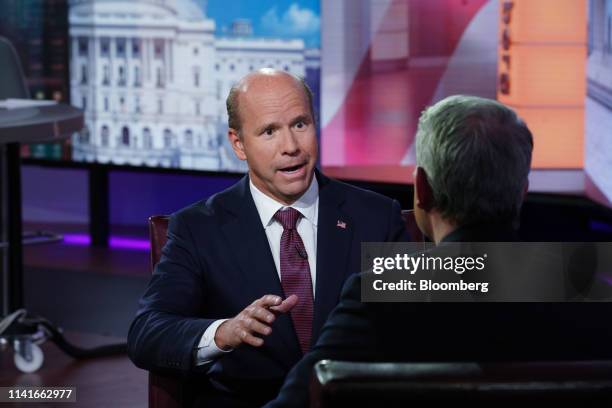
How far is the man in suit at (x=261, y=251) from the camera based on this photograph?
2.04 meters

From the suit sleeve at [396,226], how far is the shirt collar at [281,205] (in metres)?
0.15

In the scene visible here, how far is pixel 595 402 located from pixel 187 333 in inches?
37.8

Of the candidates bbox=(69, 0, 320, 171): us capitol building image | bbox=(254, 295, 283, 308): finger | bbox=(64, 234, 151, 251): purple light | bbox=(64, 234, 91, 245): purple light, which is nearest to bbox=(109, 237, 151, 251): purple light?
bbox=(64, 234, 151, 251): purple light

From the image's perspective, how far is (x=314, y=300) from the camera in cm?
210

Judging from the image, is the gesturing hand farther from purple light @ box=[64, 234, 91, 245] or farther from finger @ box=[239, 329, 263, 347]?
purple light @ box=[64, 234, 91, 245]

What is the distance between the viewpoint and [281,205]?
2189 mm

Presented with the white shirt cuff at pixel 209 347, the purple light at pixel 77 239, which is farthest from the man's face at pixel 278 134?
the purple light at pixel 77 239

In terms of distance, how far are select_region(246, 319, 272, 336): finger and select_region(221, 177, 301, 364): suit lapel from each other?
329 mm

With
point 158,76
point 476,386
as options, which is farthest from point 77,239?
point 476,386

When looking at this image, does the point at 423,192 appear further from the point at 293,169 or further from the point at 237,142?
the point at 237,142

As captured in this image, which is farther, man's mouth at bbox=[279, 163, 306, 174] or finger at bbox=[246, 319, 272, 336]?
man's mouth at bbox=[279, 163, 306, 174]

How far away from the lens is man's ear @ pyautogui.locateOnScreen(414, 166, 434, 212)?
1.42 meters

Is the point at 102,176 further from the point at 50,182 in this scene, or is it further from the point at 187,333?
the point at 187,333

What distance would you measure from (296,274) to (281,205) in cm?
16
